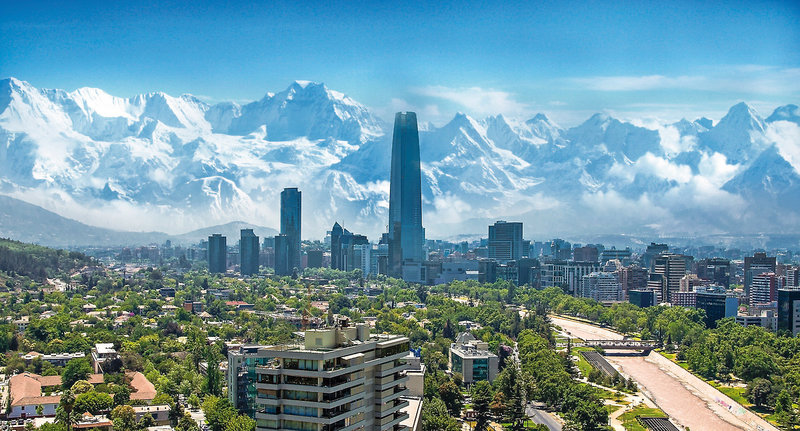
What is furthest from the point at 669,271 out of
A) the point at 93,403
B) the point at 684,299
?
the point at 93,403

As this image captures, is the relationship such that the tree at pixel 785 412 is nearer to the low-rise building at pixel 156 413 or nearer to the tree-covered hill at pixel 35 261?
the low-rise building at pixel 156 413

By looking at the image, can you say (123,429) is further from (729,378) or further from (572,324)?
(572,324)

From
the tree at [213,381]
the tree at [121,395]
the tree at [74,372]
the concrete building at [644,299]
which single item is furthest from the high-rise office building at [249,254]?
the tree at [121,395]

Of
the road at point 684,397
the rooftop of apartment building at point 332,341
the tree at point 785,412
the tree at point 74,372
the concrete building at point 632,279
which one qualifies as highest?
the rooftop of apartment building at point 332,341

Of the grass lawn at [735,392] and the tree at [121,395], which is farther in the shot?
the grass lawn at [735,392]

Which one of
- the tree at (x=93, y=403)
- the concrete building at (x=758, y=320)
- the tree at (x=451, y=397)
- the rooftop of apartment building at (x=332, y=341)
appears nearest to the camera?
the rooftop of apartment building at (x=332, y=341)

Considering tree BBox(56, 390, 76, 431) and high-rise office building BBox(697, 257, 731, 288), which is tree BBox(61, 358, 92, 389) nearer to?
tree BBox(56, 390, 76, 431)

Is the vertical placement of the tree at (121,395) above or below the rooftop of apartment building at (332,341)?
below
